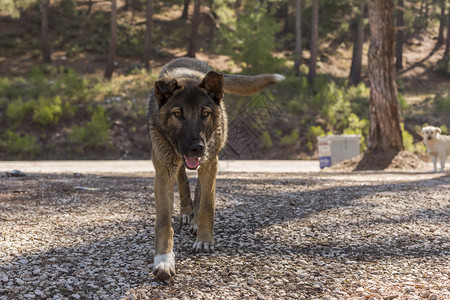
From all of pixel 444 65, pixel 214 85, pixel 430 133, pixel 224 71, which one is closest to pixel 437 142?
pixel 430 133

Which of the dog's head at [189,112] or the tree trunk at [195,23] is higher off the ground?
the tree trunk at [195,23]

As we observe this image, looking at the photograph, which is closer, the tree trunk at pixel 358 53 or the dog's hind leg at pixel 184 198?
the dog's hind leg at pixel 184 198

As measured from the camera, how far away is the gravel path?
11.3 ft

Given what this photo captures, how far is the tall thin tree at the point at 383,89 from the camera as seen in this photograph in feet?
45.4

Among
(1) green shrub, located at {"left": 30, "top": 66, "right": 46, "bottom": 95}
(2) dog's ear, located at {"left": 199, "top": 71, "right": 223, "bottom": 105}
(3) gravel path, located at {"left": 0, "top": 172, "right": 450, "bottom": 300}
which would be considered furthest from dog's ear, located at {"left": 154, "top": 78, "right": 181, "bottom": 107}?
(1) green shrub, located at {"left": 30, "top": 66, "right": 46, "bottom": 95}

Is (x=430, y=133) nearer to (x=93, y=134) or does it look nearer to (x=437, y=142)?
(x=437, y=142)

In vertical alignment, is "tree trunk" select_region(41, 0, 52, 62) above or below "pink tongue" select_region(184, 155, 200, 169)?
above

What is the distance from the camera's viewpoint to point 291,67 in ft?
119

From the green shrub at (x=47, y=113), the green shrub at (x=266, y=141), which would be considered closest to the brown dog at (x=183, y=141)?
Answer: the green shrub at (x=266, y=141)

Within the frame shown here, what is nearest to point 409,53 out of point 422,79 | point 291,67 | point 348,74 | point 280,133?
point 422,79

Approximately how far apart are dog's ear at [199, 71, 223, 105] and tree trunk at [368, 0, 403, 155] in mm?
10964

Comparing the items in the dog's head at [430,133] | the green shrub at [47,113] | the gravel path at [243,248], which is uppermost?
the green shrub at [47,113]

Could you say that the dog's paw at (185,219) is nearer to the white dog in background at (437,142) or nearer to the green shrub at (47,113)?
the white dog in background at (437,142)

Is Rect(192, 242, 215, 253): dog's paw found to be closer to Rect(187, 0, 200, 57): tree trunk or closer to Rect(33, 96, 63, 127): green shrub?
Rect(33, 96, 63, 127): green shrub
